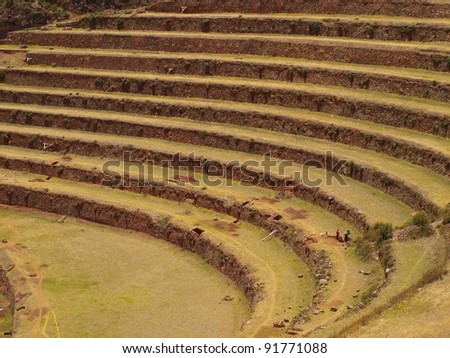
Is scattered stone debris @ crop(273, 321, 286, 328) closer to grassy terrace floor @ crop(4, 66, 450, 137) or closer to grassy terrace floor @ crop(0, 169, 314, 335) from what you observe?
grassy terrace floor @ crop(0, 169, 314, 335)

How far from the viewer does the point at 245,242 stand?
29.7m

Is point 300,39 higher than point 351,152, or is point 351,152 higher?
point 300,39

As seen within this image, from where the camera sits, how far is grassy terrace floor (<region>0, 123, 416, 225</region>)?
94.1 ft

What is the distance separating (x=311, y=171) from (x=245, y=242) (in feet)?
17.4

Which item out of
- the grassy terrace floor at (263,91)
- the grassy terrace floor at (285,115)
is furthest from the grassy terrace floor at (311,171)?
the grassy terrace floor at (263,91)

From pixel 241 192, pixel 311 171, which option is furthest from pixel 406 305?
pixel 241 192

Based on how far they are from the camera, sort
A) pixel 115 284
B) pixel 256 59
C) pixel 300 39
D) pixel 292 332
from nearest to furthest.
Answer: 1. pixel 292 332
2. pixel 115 284
3. pixel 300 39
4. pixel 256 59

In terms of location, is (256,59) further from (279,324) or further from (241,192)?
(279,324)

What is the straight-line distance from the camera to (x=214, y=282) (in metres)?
28.8

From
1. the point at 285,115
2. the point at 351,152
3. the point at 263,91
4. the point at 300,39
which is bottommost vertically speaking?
the point at 351,152

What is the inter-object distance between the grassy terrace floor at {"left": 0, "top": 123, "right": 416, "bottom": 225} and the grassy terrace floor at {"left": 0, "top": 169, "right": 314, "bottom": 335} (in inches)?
117

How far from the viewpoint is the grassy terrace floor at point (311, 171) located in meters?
28.7

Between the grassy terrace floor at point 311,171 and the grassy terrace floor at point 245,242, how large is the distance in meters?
2.96

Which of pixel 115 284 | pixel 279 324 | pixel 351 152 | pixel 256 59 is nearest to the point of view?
pixel 279 324
